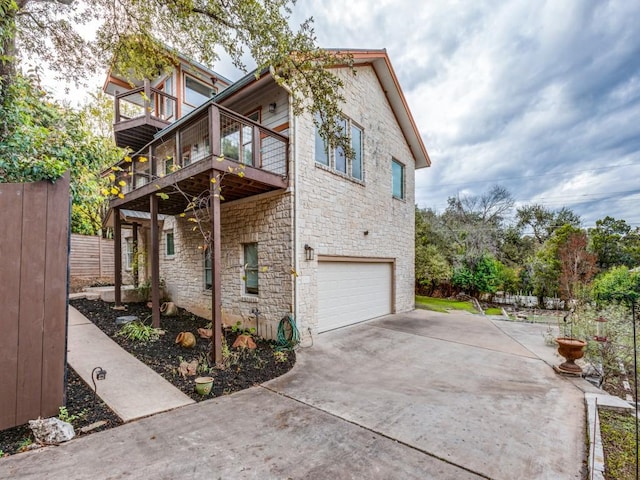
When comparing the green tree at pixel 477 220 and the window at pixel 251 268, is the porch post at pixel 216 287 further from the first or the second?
the green tree at pixel 477 220

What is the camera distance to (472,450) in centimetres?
278

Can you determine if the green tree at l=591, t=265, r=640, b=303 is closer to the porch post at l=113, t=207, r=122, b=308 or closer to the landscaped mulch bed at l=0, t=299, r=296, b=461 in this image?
the landscaped mulch bed at l=0, t=299, r=296, b=461

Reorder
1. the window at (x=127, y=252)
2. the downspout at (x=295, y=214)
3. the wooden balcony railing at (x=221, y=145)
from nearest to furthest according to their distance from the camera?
the wooden balcony railing at (x=221, y=145)
the downspout at (x=295, y=214)
the window at (x=127, y=252)

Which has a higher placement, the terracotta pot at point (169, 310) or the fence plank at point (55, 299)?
the fence plank at point (55, 299)

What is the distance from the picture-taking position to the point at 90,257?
13625 mm

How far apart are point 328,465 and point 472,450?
138 centimetres

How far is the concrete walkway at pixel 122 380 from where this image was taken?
11.7 feet

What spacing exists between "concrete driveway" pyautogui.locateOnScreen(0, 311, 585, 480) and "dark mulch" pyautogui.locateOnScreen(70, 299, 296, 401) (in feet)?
1.03

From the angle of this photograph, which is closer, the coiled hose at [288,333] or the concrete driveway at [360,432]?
the concrete driveway at [360,432]

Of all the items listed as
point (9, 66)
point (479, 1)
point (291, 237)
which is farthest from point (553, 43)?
point (9, 66)

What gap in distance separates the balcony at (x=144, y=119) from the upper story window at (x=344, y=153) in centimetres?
497

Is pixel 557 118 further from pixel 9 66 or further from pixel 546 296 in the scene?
pixel 9 66

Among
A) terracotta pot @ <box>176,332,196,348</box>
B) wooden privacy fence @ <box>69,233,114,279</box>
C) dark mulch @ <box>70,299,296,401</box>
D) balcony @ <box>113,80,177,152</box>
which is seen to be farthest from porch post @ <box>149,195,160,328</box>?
wooden privacy fence @ <box>69,233,114,279</box>

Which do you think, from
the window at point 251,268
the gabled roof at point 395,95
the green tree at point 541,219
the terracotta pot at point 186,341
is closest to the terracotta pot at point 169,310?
the window at point 251,268
